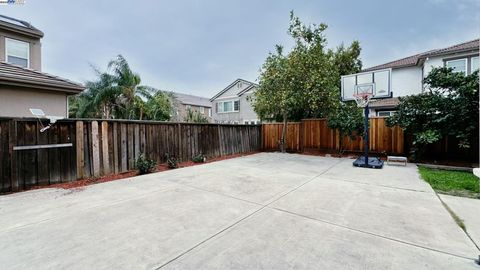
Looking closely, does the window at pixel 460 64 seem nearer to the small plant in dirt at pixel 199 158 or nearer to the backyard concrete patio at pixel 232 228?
the backyard concrete patio at pixel 232 228

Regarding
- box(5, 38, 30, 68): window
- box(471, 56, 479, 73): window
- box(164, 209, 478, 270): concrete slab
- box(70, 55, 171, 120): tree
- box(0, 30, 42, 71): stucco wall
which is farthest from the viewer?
box(70, 55, 171, 120): tree

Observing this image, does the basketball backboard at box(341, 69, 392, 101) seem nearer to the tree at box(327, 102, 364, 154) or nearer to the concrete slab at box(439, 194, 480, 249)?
the tree at box(327, 102, 364, 154)

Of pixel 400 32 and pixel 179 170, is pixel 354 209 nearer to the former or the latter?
pixel 179 170

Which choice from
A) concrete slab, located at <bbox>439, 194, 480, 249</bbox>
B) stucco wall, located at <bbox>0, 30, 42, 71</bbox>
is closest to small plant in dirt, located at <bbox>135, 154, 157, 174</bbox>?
concrete slab, located at <bbox>439, 194, 480, 249</bbox>

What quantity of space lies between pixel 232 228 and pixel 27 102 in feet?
25.8

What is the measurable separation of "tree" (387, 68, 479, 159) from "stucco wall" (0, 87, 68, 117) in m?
12.4

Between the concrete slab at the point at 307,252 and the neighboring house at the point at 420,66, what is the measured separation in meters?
12.5

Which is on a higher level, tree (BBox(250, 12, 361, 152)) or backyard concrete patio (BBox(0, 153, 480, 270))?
tree (BBox(250, 12, 361, 152))

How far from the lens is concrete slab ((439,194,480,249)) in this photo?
2.64 metres

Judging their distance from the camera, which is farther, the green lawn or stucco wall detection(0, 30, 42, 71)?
stucco wall detection(0, 30, 42, 71)

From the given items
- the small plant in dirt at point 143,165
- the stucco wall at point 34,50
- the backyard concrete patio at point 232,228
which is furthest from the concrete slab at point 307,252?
the stucco wall at point 34,50

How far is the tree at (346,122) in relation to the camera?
8961 mm

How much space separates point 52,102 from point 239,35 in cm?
980

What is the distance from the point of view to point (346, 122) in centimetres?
910
